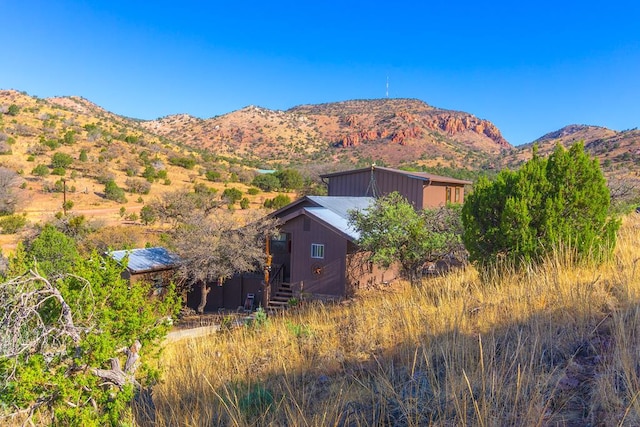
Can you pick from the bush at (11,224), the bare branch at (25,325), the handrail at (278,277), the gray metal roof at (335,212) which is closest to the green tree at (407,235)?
the gray metal roof at (335,212)

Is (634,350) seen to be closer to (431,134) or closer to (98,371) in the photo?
(98,371)

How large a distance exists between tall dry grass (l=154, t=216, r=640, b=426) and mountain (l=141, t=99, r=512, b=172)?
218 ft

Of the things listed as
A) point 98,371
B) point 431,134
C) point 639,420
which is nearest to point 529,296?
point 639,420

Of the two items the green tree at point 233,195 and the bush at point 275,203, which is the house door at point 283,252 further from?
the green tree at point 233,195

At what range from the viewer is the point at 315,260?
61.5ft

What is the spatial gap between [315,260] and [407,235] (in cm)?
645

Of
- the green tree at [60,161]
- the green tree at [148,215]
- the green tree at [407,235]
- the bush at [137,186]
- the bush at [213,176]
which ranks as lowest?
the green tree at [407,235]

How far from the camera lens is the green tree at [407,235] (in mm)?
13016

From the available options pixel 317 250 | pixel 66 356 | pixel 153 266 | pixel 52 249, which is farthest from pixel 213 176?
pixel 66 356

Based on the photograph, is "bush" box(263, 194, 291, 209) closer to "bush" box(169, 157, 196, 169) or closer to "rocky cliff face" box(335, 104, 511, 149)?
"bush" box(169, 157, 196, 169)

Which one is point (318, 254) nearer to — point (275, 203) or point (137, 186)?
point (275, 203)

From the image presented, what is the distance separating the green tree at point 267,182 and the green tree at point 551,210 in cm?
4009

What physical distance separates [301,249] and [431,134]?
78983 mm

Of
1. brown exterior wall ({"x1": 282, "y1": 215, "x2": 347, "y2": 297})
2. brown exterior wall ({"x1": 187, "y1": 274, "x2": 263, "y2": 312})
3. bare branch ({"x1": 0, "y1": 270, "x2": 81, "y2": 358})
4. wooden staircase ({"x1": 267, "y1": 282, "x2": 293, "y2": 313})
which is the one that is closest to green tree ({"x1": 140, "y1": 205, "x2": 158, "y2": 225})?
brown exterior wall ({"x1": 187, "y1": 274, "x2": 263, "y2": 312})
